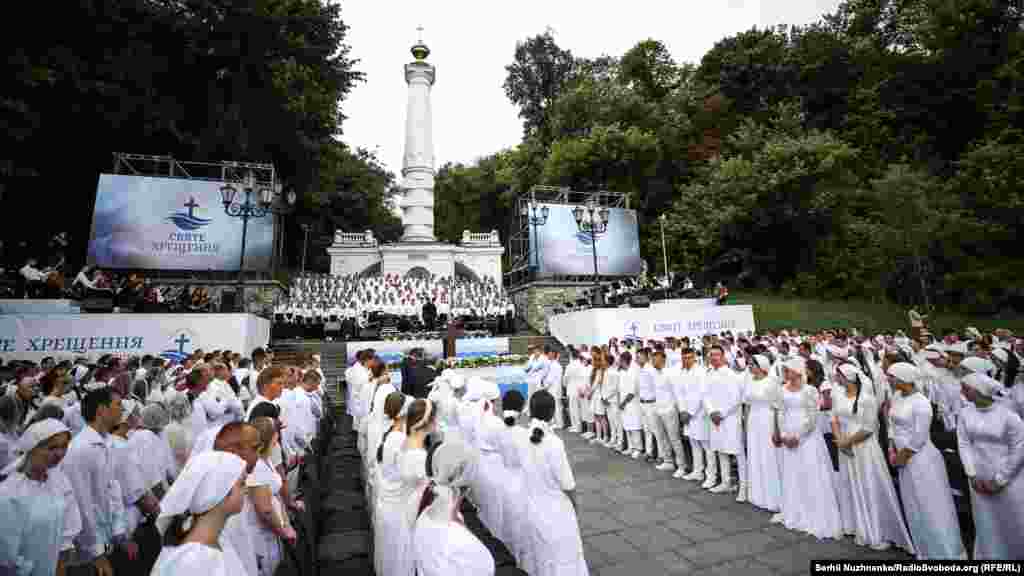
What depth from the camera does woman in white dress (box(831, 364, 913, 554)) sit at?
4.18 m

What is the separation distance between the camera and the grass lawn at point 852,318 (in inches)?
693

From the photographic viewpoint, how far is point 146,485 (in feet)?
12.3

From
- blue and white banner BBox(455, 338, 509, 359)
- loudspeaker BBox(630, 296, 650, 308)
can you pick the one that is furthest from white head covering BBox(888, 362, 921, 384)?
Result: loudspeaker BBox(630, 296, 650, 308)

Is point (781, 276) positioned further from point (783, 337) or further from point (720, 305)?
point (783, 337)

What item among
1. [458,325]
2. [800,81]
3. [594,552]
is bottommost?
[594,552]

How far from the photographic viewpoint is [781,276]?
26.0 metres

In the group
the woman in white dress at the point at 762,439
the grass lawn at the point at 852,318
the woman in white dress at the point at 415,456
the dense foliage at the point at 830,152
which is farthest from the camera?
the dense foliage at the point at 830,152

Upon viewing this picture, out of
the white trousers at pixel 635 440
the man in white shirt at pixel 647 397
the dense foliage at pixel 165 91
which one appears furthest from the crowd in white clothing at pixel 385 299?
the man in white shirt at pixel 647 397

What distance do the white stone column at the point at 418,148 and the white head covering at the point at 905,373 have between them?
26774 millimetres

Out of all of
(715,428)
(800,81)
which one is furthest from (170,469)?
(800,81)

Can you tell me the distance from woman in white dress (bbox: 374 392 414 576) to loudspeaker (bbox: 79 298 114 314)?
1293 cm

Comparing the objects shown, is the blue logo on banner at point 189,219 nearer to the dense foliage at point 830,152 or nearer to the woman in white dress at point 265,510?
the dense foliage at point 830,152

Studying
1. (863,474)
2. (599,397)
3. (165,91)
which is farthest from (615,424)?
(165,91)

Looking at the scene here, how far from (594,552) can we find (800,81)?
36.0 m
